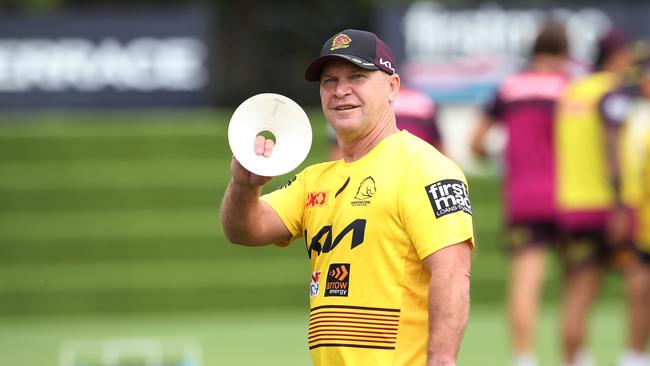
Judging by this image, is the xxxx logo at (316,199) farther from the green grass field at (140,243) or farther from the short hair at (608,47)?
the green grass field at (140,243)

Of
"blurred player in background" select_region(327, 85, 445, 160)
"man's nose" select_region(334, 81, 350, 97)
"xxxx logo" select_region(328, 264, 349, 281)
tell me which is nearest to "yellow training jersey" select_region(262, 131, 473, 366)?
"xxxx logo" select_region(328, 264, 349, 281)

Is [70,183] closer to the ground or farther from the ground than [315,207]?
farther from the ground

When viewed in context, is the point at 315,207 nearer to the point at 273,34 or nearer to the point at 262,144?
the point at 262,144

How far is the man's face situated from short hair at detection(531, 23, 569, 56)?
15.4 feet

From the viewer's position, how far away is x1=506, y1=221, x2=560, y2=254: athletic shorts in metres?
9.58

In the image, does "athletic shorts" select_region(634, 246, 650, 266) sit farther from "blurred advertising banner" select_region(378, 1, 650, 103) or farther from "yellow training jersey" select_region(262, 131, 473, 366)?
"blurred advertising banner" select_region(378, 1, 650, 103)

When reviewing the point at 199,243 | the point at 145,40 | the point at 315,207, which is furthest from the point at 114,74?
the point at 315,207

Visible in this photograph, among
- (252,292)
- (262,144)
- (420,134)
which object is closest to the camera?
(262,144)

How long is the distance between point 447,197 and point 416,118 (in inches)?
159

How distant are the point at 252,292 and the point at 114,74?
8.79 ft

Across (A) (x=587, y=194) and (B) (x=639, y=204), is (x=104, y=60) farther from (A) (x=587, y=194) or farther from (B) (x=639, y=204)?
(B) (x=639, y=204)

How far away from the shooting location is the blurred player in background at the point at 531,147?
9.51 meters

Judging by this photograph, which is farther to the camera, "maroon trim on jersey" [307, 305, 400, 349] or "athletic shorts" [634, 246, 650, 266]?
"athletic shorts" [634, 246, 650, 266]

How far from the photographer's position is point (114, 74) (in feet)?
48.1
